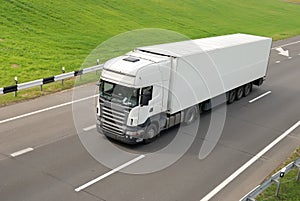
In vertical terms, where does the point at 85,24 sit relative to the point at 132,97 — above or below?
below

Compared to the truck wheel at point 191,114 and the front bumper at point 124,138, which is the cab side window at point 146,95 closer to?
the front bumper at point 124,138

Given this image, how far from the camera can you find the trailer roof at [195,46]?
1689 centimetres

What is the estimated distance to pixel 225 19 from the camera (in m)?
56.2

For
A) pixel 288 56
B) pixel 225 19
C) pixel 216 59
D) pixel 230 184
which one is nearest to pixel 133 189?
pixel 230 184

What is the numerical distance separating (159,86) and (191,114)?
10.1 ft

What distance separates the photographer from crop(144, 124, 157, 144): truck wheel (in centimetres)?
1585

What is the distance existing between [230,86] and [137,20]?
25.2 m

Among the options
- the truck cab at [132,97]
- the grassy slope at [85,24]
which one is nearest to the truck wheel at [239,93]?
the truck cab at [132,97]

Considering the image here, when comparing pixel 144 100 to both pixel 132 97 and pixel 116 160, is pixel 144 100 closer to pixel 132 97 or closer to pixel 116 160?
pixel 132 97

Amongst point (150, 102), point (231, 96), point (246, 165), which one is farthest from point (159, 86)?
point (231, 96)

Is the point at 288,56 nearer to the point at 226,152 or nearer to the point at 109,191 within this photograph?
the point at 226,152

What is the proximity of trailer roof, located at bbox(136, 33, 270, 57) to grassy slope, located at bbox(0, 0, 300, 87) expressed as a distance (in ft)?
29.5

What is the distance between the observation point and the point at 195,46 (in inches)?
734

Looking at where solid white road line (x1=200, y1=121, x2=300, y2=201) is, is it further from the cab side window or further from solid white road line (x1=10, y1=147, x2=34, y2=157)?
solid white road line (x1=10, y1=147, x2=34, y2=157)
